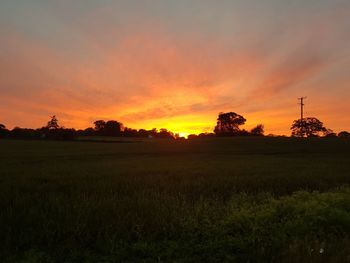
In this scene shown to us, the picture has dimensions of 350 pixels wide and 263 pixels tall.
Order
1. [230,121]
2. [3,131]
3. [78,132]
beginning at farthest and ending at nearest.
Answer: [230,121]
[78,132]
[3,131]

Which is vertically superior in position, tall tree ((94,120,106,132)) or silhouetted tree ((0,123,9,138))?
tall tree ((94,120,106,132))

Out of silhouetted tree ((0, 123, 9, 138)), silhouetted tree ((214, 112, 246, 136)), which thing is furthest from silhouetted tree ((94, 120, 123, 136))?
silhouetted tree ((214, 112, 246, 136))

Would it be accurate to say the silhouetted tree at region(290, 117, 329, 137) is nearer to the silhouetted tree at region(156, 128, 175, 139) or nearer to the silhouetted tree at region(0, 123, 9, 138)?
the silhouetted tree at region(156, 128, 175, 139)

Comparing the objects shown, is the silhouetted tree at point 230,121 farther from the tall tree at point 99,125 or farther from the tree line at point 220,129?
the tall tree at point 99,125

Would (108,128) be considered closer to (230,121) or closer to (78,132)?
(78,132)

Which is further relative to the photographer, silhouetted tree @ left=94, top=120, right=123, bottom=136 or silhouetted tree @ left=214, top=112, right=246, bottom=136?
silhouetted tree @ left=214, top=112, right=246, bottom=136

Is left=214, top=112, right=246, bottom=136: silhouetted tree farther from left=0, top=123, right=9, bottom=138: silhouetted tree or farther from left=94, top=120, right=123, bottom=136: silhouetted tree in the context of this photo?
left=0, top=123, right=9, bottom=138: silhouetted tree

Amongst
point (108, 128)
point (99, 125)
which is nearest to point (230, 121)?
point (108, 128)

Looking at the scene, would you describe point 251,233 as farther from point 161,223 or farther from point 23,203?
point 23,203

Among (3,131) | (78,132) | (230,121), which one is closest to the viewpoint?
(3,131)

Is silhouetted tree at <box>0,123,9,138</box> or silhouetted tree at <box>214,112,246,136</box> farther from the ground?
silhouetted tree at <box>214,112,246,136</box>

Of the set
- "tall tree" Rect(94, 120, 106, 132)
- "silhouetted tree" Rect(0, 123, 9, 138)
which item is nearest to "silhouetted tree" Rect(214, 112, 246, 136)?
"tall tree" Rect(94, 120, 106, 132)

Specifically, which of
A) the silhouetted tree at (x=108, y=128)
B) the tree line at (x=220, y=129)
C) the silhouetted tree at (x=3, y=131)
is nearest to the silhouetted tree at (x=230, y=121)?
the tree line at (x=220, y=129)

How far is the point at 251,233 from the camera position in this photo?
25.8 feet
